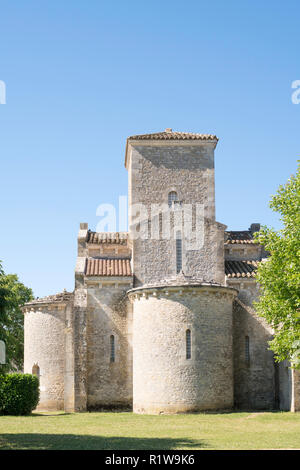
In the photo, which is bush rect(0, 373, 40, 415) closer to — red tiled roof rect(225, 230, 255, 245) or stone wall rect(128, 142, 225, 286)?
stone wall rect(128, 142, 225, 286)

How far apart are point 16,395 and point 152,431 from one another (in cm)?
1084

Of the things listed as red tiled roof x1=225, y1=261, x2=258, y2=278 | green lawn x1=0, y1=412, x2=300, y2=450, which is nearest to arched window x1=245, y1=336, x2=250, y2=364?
red tiled roof x1=225, y1=261, x2=258, y2=278

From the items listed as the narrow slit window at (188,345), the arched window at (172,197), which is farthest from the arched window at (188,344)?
the arched window at (172,197)

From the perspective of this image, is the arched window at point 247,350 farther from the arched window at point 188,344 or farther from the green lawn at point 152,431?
the arched window at point 188,344

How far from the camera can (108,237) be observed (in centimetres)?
3459

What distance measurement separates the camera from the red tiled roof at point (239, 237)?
33.8 m

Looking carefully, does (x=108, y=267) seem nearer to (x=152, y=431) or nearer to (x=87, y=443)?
(x=152, y=431)

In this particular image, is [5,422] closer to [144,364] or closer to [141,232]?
[144,364]

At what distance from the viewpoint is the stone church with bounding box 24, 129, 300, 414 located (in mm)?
27438

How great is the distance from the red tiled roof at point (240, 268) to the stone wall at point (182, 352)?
328 cm

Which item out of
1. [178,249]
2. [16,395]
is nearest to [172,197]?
[178,249]

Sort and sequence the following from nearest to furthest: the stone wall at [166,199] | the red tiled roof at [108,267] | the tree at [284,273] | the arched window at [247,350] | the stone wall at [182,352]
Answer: the tree at [284,273], the stone wall at [182,352], the arched window at [247,350], the red tiled roof at [108,267], the stone wall at [166,199]

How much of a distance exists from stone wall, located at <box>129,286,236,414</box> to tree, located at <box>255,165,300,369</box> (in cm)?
278

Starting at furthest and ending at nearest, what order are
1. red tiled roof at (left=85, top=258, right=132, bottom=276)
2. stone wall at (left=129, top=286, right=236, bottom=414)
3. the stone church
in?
red tiled roof at (left=85, top=258, right=132, bottom=276)
the stone church
stone wall at (left=129, top=286, right=236, bottom=414)
